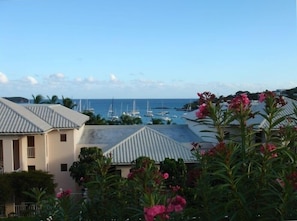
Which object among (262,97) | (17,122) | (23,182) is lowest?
(23,182)

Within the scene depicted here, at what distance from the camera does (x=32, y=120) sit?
71.3 ft

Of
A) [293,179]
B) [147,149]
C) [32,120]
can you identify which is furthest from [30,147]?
[293,179]

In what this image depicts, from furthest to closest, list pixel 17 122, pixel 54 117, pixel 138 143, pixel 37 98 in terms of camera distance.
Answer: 1. pixel 37 98
2. pixel 54 117
3. pixel 138 143
4. pixel 17 122

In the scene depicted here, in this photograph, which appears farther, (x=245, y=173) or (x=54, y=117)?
(x=54, y=117)

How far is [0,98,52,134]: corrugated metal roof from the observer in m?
20.3

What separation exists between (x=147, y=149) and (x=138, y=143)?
3.15 feet

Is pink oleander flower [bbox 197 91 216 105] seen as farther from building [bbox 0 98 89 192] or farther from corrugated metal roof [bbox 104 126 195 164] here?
building [bbox 0 98 89 192]

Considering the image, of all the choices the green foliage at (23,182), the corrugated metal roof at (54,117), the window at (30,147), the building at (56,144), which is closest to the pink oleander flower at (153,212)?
the green foliage at (23,182)

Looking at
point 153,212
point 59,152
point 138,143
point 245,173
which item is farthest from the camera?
point 59,152

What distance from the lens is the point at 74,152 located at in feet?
78.7

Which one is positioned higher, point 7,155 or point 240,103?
point 240,103

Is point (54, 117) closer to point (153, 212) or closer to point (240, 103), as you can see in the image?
point (240, 103)

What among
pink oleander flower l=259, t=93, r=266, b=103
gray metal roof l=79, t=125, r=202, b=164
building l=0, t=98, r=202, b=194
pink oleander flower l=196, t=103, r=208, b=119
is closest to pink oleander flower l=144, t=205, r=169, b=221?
pink oleander flower l=196, t=103, r=208, b=119

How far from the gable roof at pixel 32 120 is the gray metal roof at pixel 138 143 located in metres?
2.09
